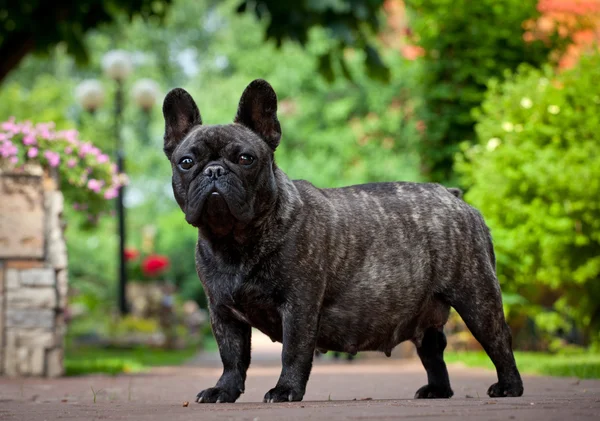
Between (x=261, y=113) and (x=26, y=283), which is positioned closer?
(x=261, y=113)

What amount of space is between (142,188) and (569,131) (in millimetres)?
26037

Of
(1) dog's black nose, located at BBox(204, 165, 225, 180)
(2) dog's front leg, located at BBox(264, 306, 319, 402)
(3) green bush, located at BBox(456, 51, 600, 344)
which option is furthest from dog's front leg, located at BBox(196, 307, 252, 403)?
(3) green bush, located at BBox(456, 51, 600, 344)

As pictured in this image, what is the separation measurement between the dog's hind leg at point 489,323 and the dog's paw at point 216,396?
1489mm

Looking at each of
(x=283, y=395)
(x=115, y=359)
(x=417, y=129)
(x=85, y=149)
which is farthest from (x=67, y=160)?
(x=417, y=129)

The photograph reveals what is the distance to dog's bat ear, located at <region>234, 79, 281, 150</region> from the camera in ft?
18.9

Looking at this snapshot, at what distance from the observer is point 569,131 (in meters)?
15.2

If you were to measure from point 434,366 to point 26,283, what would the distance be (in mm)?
6214

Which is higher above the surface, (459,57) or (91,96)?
(91,96)

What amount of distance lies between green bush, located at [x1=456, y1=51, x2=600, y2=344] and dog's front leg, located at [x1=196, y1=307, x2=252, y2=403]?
9.30m

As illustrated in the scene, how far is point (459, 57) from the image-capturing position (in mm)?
19109

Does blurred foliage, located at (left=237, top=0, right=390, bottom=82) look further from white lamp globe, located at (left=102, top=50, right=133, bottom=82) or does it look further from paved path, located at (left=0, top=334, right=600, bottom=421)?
white lamp globe, located at (left=102, top=50, right=133, bottom=82)

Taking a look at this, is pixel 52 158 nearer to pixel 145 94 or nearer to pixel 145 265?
pixel 145 94

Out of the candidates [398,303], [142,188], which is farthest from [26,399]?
[142,188]

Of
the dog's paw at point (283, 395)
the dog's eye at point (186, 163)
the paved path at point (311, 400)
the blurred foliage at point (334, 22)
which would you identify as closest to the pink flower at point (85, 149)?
the paved path at point (311, 400)
